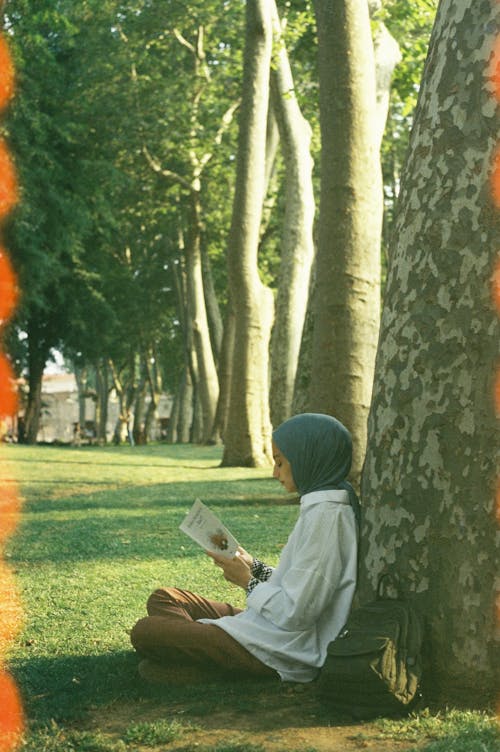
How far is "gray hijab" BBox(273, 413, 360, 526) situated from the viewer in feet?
15.3

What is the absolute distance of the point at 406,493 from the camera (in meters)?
4.53

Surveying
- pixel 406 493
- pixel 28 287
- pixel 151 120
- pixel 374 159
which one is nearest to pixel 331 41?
pixel 374 159

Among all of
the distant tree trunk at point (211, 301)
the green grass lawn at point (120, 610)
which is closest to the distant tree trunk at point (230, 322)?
the distant tree trunk at point (211, 301)

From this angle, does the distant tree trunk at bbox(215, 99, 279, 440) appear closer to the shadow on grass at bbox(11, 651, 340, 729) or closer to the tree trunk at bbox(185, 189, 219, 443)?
the tree trunk at bbox(185, 189, 219, 443)

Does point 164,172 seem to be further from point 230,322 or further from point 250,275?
point 250,275

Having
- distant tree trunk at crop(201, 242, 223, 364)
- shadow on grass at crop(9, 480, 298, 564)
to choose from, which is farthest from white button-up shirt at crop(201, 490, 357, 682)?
distant tree trunk at crop(201, 242, 223, 364)

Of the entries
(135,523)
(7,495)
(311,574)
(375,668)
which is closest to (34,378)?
(7,495)

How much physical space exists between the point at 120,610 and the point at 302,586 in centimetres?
272

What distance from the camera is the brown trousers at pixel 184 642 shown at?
15.8ft

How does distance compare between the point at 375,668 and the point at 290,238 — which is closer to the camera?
the point at 375,668

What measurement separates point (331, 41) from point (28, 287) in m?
22.0

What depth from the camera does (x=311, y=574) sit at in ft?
14.8

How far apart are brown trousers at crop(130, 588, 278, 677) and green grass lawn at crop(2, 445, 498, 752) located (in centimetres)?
12

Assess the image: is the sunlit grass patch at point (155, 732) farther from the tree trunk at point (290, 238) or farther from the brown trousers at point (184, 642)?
the tree trunk at point (290, 238)
